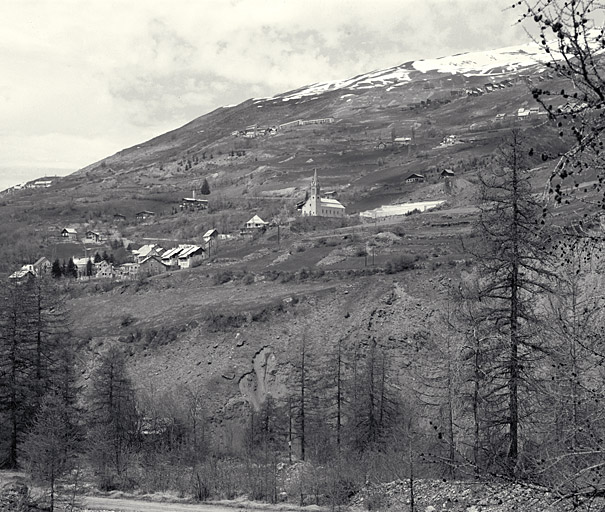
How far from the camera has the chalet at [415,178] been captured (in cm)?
11625

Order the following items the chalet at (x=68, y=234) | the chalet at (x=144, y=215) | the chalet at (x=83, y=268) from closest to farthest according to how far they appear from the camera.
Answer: the chalet at (x=83, y=268), the chalet at (x=68, y=234), the chalet at (x=144, y=215)

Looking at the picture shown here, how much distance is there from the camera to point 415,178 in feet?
388

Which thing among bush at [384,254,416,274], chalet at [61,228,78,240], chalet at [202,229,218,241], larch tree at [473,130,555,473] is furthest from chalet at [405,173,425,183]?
larch tree at [473,130,555,473]

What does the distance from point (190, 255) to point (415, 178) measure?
52554mm

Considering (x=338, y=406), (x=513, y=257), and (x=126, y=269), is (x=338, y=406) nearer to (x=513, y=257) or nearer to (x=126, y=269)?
(x=513, y=257)

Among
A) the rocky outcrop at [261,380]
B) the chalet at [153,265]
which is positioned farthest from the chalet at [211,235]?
the rocky outcrop at [261,380]

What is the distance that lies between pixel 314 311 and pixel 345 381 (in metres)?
12.6

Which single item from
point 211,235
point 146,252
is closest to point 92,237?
point 146,252

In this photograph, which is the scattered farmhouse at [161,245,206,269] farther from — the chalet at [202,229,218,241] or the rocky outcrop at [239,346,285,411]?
the rocky outcrop at [239,346,285,411]

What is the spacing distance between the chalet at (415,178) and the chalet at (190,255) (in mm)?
48396

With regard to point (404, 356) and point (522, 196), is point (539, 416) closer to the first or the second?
point (522, 196)

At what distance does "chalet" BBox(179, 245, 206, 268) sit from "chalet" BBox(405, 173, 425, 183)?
159 ft

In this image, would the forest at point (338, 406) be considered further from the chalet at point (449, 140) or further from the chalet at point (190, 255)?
the chalet at point (449, 140)

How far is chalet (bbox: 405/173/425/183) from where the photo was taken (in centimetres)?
11625
